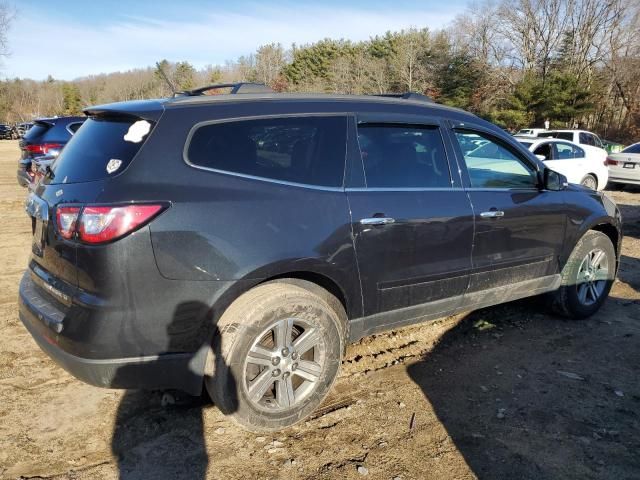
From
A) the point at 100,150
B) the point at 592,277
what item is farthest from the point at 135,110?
the point at 592,277

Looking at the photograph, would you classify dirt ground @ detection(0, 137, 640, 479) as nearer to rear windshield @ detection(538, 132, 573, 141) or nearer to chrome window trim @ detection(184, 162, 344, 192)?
chrome window trim @ detection(184, 162, 344, 192)

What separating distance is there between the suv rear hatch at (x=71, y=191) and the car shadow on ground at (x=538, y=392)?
229 centimetres

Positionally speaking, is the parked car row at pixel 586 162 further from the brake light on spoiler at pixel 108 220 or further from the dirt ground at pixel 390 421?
the brake light on spoiler at pixel 108 220

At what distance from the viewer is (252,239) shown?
268 cm

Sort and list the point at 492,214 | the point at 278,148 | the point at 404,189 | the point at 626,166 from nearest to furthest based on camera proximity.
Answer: the point at 278,148, the point at 404,189, the point at 492,214, the point at 626,166

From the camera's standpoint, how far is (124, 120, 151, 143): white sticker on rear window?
2.63 m

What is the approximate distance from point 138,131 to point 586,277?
13.4ft

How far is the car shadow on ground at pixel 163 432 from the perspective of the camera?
2584 millimetres

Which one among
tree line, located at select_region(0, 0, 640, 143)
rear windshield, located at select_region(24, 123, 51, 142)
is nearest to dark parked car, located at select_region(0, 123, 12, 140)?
tree line, located at select_region(0, 0, 640, 143)

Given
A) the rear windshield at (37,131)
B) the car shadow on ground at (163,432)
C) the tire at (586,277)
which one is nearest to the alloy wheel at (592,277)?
the tire at (586,277)

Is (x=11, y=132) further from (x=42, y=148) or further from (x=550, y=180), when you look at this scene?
(x=550, y=180)

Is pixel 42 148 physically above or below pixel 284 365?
above

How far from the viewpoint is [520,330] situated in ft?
14.8

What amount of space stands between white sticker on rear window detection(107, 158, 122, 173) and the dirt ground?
1469 mm
